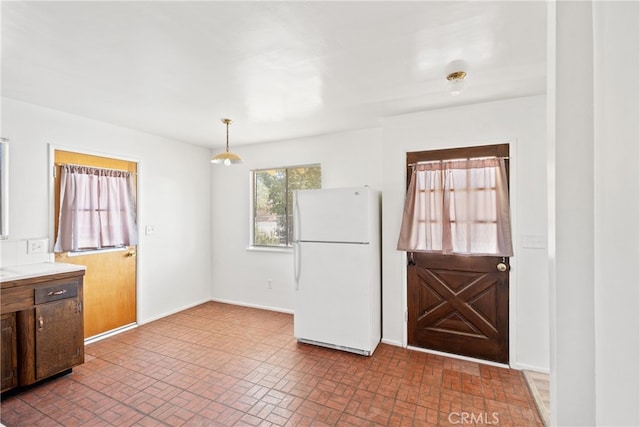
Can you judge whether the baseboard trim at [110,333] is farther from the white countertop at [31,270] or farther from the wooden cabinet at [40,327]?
the white countertop at [31,270]

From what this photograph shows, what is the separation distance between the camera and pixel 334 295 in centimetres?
310

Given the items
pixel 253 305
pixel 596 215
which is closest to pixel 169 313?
pixel 253 305

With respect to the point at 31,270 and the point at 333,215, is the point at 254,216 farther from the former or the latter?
the point at 31,270

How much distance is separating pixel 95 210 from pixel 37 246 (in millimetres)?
619

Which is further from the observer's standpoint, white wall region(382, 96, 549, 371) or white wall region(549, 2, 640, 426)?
white wall region(382, 96, 549, 371)

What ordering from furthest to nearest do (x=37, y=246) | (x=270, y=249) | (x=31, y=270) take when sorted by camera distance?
(x=270, y=249)
(x=37, y=246)
(x=31, y=270)

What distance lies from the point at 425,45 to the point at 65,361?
3854mm

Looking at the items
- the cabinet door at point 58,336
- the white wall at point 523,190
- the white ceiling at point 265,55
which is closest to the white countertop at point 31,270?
the cabinet door at point 58,336

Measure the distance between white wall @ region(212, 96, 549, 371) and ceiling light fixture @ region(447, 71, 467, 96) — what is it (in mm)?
728

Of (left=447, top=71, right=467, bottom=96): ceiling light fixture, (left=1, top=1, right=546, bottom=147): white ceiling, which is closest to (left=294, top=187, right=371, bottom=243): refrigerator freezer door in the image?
(left=1, top=1, right=546, bottom=147): white ceiling
